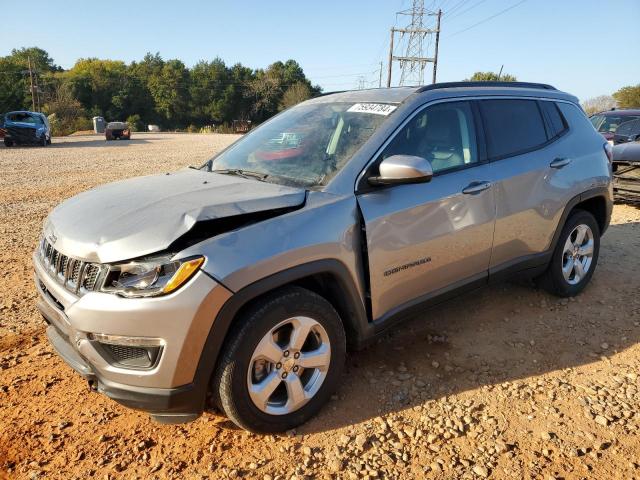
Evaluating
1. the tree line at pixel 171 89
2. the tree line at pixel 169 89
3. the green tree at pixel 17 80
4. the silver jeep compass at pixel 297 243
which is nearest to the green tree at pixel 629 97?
the tree line at pixel 169 89

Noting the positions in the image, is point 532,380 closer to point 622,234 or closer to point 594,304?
point 594,304

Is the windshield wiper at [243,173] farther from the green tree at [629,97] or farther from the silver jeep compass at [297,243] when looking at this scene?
the green tree at [629,97]

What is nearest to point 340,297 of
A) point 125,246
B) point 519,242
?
point 125,246

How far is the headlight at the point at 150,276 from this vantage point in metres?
2.10

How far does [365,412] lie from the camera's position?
2.76m

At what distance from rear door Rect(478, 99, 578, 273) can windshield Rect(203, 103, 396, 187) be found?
40.6 inches

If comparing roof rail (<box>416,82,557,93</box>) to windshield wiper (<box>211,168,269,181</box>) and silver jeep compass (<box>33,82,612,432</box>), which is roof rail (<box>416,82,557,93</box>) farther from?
windshield wiper (<box>211,168,269,181</box>)

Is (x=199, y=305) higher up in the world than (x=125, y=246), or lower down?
lower down

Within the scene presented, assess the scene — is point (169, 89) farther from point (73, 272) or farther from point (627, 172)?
point (73, 272)

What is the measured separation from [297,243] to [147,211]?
82 centimetres

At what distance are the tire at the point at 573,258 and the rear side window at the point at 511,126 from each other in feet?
2.85

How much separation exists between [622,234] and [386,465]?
18.4 ft

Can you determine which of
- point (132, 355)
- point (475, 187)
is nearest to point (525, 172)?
point (475, 187)

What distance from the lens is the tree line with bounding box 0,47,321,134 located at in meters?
65.5
